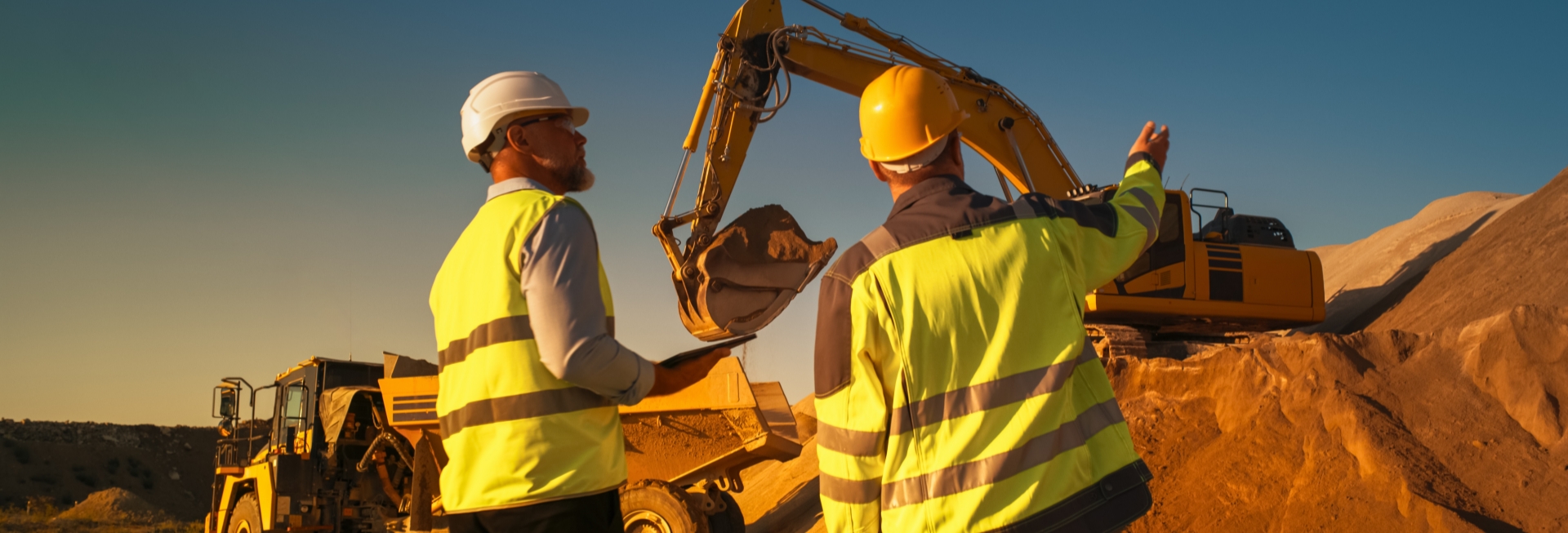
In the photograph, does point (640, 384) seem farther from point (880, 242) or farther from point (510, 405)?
point (880, 242)

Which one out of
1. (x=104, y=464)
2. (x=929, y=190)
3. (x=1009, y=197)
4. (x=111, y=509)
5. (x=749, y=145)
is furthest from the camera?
(x=104, y=464)

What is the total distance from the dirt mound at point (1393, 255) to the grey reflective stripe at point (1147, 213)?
13.1 meters

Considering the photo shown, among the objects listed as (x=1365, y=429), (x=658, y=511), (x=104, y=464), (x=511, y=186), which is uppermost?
(x=104, y=464)

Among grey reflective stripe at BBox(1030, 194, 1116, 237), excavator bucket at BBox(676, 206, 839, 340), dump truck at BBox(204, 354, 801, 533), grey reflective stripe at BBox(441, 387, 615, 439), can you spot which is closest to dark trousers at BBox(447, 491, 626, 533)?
grey reflective stripe at BBox(441, 387, 615, 439)

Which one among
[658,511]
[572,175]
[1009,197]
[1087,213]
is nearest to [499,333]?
[572,175]

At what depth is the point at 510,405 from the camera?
237 centimetres

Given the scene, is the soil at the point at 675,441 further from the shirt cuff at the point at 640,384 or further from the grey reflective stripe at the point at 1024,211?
the grey reflective stripe at the point at 1024,211

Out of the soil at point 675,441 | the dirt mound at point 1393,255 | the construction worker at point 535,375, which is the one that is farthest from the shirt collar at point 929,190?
the dirt mound at point 1393,255

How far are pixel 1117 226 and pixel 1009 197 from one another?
10.5 m

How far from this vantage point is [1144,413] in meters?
9.15

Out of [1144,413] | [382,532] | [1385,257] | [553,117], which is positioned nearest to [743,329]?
[1144,413]

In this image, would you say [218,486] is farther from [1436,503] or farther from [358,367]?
[1436,503]

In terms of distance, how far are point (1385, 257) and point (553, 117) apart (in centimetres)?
2489

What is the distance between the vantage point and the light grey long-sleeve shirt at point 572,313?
91.6 inches
